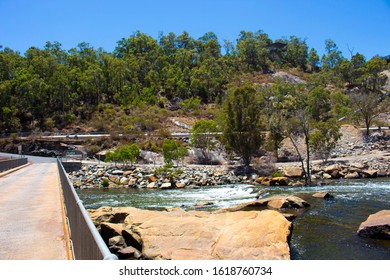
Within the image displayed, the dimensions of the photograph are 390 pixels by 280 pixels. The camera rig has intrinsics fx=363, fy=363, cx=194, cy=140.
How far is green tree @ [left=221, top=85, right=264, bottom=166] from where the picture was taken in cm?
4594

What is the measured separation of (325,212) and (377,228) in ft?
17.2

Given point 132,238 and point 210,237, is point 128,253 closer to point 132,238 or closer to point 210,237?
point 132,238

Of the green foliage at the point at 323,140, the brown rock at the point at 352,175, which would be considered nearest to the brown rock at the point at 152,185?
the brown rock at the point at 352,175

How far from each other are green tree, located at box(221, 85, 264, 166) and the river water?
15.8 m

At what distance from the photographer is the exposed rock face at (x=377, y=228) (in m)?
13.3

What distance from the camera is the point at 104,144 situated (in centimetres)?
6100

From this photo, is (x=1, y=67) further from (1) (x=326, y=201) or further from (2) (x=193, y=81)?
(1) (x=326, y=201)

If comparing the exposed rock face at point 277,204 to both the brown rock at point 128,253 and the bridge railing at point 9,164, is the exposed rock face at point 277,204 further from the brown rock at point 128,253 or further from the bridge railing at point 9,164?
the bridge railing at point 9,164

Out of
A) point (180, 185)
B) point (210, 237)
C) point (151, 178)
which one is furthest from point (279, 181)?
point (210, 237)

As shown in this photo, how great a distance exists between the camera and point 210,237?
11.4 metres

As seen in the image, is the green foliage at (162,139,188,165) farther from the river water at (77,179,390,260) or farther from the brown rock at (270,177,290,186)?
the river water at (77,179,390,260)

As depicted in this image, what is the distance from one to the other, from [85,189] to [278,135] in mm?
26802

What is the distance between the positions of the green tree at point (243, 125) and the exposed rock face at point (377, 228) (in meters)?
31.7
